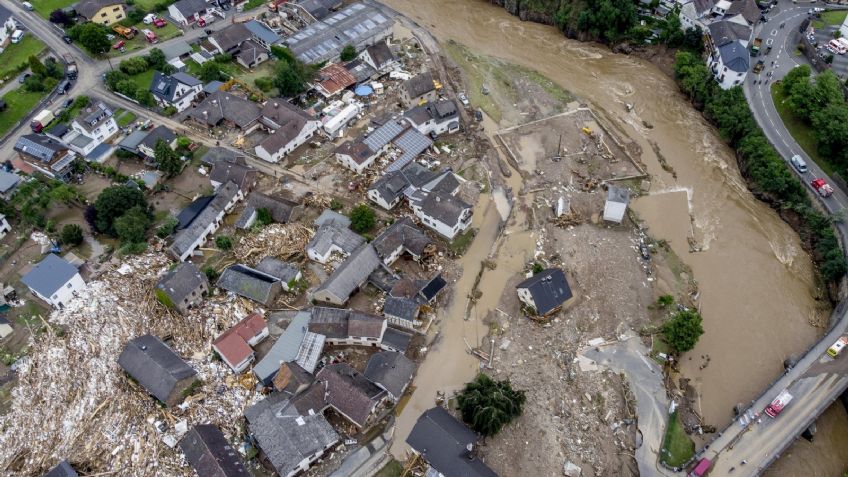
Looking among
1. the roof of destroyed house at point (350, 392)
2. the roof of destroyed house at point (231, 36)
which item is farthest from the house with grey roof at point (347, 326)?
the roof of destroyed house at point (231, 36)

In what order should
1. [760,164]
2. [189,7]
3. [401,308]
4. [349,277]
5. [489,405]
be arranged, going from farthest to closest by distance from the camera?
1. [189,7]
2. [760,164]
3. [349,277]
4. [401,308]
5. [489,405]

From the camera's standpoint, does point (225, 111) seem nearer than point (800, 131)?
No

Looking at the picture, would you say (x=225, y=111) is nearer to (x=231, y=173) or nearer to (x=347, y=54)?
(x=231, y=173)

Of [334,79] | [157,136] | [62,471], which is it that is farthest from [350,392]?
[334,79]

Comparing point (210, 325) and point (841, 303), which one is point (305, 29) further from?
point (841, 303)

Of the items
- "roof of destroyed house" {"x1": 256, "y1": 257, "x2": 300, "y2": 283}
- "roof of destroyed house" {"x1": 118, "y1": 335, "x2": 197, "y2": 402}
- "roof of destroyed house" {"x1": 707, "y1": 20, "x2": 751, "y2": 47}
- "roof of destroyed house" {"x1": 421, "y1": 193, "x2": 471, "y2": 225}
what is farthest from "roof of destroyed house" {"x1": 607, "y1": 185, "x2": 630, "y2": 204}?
"roof of destroyed house" {"x1": 118, "y1": 335, "x2": 197, "y2": 402}

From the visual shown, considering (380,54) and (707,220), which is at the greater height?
(380,54)

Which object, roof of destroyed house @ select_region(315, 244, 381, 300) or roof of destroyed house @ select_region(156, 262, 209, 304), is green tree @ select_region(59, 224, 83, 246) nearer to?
roof of destroyed house @ select_region(156, 262, 209, 304)
